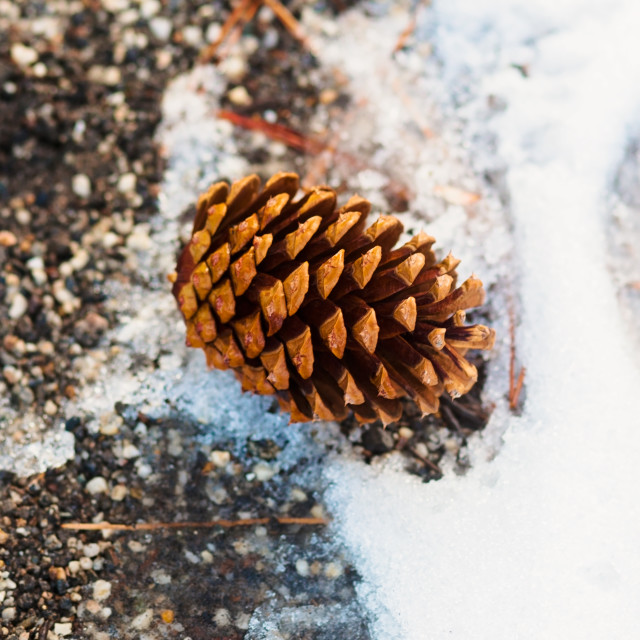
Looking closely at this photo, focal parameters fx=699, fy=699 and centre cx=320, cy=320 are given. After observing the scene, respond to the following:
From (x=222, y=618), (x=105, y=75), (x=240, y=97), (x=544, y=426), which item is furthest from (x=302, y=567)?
(x=105, y=75)

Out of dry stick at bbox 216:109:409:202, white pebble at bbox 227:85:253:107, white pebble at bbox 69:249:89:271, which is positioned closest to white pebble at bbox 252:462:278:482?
white pebble at bbox 69:249:89:271

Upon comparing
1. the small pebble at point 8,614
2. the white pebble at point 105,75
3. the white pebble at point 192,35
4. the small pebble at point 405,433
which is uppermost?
the white pebble at point 192,35

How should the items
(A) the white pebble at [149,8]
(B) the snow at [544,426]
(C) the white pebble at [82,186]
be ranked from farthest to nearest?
(A) the white pebble at [149,8] → (C) the white pebble at [82,186] → (B) the snow at [544,426]

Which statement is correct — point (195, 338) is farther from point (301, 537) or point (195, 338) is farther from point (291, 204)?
point (301, 537)

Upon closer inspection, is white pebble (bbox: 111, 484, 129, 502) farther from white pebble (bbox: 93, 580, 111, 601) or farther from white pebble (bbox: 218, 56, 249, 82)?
white pebble (bbox: 218, 56, 249, 82)

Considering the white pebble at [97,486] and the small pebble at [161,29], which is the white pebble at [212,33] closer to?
the small pebble at [161,29]

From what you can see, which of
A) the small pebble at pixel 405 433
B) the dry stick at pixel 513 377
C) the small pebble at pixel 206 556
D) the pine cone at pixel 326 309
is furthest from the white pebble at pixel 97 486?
the dry stick at pixel 513 377

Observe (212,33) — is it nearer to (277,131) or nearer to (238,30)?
(238,30)
